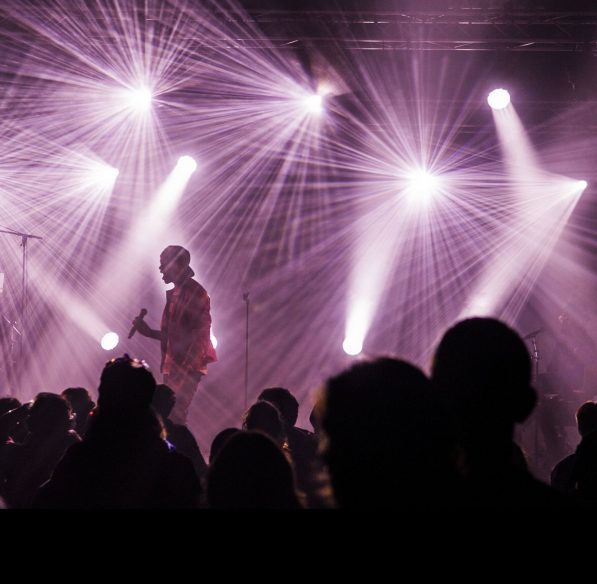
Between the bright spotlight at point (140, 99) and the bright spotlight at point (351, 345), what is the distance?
5728mm

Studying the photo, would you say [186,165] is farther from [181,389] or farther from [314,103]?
[181,389]

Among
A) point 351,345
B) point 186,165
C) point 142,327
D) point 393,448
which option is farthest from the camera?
point 351,345

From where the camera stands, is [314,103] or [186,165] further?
[186,165]

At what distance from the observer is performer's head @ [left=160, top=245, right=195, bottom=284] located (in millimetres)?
6312

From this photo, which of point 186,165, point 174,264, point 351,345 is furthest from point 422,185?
point 174,264

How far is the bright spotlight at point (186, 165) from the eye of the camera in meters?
12.7

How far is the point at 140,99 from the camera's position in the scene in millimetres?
10570

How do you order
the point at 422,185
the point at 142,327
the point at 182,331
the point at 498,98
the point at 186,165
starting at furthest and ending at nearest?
the point at 422,185
the point at 186,165
the point at 498,98
the point at 182,331
the point at 142,327

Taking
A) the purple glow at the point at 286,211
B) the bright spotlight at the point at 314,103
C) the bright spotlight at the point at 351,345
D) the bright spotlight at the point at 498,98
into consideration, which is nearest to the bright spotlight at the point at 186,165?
the purple glow at the point at 286,211

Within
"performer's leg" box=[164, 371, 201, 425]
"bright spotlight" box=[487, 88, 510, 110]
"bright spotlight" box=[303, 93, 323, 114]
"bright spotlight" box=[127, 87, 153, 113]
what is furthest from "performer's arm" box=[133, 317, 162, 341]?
"bright spotlight" box=[487, 88, 510, 110]

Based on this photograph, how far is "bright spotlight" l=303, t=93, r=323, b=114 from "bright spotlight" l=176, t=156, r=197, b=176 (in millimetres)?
2804

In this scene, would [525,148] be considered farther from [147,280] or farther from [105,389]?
[105,389]

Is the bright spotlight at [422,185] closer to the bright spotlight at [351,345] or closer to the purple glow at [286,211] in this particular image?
the purple glow at [286,211]

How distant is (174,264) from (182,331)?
0.61 meters
